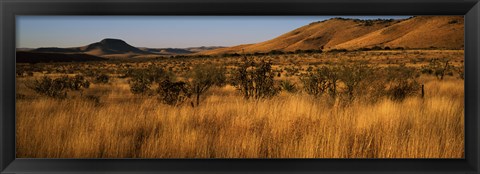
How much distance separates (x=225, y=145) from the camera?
519 cm

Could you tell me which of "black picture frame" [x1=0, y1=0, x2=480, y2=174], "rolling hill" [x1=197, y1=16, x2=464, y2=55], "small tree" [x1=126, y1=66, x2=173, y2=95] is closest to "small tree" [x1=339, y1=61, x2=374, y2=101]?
"small tree" [x1=126, y1=66, x2=173, y2=95]

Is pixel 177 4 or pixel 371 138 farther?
pixel 371 138

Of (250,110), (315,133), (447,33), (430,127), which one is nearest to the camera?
(315,133)

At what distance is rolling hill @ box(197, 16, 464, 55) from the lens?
176ft

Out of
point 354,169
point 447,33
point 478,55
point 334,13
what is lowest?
point 354,169

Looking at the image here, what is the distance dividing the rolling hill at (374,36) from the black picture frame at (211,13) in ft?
150

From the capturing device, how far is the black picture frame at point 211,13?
388cm

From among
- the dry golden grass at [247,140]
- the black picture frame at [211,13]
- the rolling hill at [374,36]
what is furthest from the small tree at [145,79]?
the rolling hill at [374,36]

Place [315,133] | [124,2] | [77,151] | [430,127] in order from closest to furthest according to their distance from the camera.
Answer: [124,2]
[77,151]
[315,133]
[430,127]

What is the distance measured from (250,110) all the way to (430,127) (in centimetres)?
314

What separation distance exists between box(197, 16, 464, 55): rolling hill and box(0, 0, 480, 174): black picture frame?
45.8 metres

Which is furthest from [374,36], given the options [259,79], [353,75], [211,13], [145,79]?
[211,13]

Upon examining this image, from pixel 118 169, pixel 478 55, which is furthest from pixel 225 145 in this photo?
pixel 478 55

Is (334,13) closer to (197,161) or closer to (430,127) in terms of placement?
(197,161)
